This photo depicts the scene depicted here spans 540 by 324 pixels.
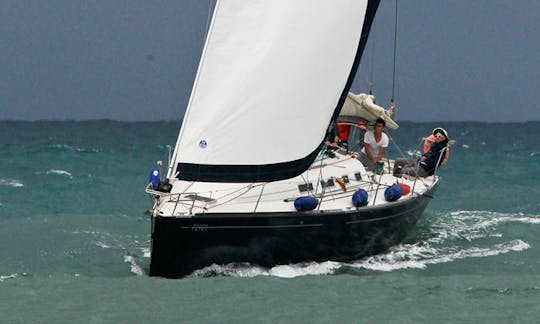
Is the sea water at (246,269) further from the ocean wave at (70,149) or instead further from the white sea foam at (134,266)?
the ocean wave at (70,149)

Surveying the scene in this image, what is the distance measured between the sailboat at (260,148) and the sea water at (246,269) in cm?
39

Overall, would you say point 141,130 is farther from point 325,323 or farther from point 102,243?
point 325,323

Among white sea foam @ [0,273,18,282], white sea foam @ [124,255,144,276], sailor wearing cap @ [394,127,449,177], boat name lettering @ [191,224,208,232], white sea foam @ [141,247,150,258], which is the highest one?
sailor wearing cap @ [394,127,449,177]

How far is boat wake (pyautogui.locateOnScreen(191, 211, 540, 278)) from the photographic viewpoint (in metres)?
16.7

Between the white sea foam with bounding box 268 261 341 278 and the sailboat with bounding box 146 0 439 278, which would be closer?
the sailboat with bounding box 146 0 439 278

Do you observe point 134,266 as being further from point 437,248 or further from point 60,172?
point 60,172

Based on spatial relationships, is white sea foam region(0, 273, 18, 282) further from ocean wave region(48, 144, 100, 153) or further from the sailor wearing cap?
ocean wave region(48, 144, 100, 153)

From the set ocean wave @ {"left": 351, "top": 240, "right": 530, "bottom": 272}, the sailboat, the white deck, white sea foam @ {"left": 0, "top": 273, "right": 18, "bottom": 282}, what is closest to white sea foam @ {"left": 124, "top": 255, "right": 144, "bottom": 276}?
the sailboat

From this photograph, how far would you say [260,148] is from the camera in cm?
1709

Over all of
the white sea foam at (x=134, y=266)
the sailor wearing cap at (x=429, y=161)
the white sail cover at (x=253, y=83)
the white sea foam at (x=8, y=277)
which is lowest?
the white sea foam at (x=8, y=277)

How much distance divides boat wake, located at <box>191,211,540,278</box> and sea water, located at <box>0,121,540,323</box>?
2 cm

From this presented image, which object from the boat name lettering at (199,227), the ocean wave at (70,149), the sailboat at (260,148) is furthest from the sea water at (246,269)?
the ocean wave at (70,149)

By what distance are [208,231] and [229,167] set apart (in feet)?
3.70

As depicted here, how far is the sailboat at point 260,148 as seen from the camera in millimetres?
16375
